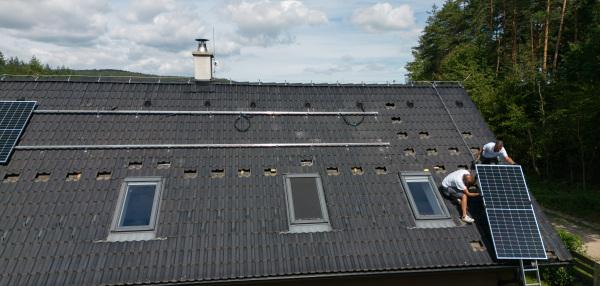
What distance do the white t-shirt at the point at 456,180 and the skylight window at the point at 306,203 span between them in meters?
2.82

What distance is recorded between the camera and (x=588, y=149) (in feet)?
63.3

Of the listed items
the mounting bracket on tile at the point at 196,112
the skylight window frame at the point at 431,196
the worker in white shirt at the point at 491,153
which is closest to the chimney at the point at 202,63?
the mounting bracket on tile at the point at 196,112

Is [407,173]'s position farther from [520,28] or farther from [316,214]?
[520,28]

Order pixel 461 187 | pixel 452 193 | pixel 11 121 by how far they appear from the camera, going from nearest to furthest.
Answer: pixel 461 187
pixel 452 193
pixel 11 121

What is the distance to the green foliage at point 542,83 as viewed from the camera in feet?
57.6

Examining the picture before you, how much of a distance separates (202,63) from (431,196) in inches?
279

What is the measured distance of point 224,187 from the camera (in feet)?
23.6

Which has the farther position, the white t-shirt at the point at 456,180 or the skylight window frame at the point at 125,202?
the white t-shirt at the point at 456,180

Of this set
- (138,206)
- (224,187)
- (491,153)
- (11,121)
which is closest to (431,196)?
(491,153)

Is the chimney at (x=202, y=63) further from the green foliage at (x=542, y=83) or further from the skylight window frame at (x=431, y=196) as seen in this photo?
the green foliage at (x=542, y=83)

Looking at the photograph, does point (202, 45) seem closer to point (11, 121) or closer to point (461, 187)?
point (11, 121)

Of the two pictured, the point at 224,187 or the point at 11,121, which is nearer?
the point at 224,187

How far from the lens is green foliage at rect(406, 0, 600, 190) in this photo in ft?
57.6

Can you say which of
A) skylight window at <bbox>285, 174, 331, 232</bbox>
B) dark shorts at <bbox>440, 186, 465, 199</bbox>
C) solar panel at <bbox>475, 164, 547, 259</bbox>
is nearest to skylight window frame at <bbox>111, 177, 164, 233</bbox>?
skylight window at <bbox>285, 174, 331, 232</bbox>
